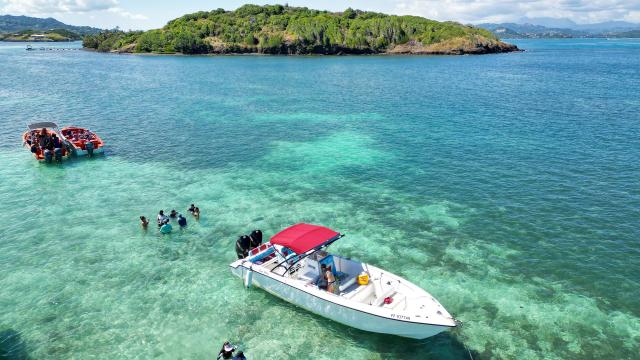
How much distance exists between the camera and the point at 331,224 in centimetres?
2909

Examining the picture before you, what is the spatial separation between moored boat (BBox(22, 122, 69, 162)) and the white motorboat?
29.4m

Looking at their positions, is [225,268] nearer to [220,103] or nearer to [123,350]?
[123,350]

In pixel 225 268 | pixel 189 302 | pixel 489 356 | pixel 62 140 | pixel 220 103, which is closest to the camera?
pixel 489 356

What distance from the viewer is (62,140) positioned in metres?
43.8

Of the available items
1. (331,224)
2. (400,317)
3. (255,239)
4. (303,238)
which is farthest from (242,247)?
(400,317)

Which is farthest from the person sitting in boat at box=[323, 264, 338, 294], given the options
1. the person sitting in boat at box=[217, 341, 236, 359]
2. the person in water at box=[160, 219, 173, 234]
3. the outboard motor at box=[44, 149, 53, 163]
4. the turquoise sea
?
the outboard motor at box=[44, 149, 53, 163]

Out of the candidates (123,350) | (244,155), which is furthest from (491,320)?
(244,155)

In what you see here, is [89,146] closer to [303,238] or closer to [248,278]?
[248,278]

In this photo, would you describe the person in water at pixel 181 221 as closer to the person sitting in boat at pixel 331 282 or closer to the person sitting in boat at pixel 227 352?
the person sitting in boat at pixel 331 282

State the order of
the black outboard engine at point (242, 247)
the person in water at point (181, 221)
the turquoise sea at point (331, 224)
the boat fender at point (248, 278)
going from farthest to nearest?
the person in water at point (181, 221) < the black outboard engine at point (242, 247) < the boat fender at point (248, 278) < the turquoise sea at point (331, 224)

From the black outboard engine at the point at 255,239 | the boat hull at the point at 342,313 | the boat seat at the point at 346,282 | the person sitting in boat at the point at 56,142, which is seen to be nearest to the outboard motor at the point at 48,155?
the person sitting in boat at the point at 56,142

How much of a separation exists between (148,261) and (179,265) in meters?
2.12

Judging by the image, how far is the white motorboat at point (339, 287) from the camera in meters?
17.0

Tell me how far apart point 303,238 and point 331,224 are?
355 inches
